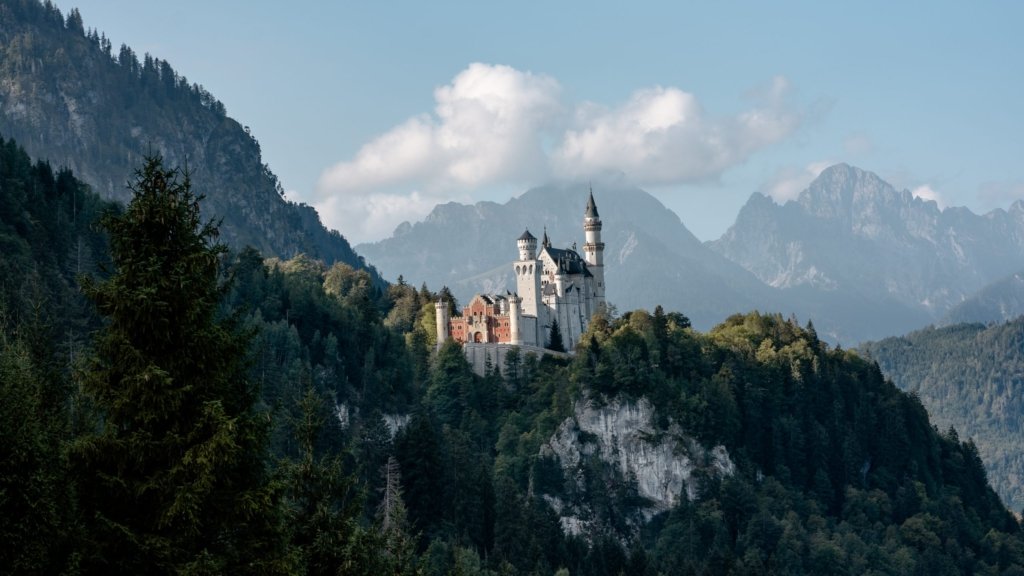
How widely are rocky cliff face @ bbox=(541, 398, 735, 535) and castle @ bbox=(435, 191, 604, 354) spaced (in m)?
11.4

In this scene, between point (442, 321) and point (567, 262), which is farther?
point (567, 262)

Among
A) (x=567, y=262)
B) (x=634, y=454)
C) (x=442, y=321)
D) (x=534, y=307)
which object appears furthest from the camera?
(x=567, y=262)

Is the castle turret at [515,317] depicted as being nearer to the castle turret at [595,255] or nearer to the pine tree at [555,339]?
the pine tree at [555,339]

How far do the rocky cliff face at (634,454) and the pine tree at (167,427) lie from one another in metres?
105

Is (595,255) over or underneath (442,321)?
over

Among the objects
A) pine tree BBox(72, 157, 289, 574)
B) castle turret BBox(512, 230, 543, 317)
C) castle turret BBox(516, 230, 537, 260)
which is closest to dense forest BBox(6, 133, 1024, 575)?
pine tree BBox(72, 157, 289, 574)

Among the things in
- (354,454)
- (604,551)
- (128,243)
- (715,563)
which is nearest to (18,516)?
(128,243)

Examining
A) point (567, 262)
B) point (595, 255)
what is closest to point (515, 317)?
point (567, 262)

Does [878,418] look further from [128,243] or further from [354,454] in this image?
[128,243]

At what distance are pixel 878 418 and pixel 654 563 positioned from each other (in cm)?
5835

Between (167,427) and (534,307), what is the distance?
11445 cm

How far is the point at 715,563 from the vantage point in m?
109

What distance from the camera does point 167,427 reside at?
23.7m

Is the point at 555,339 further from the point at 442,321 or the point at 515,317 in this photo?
the point at 442,321
